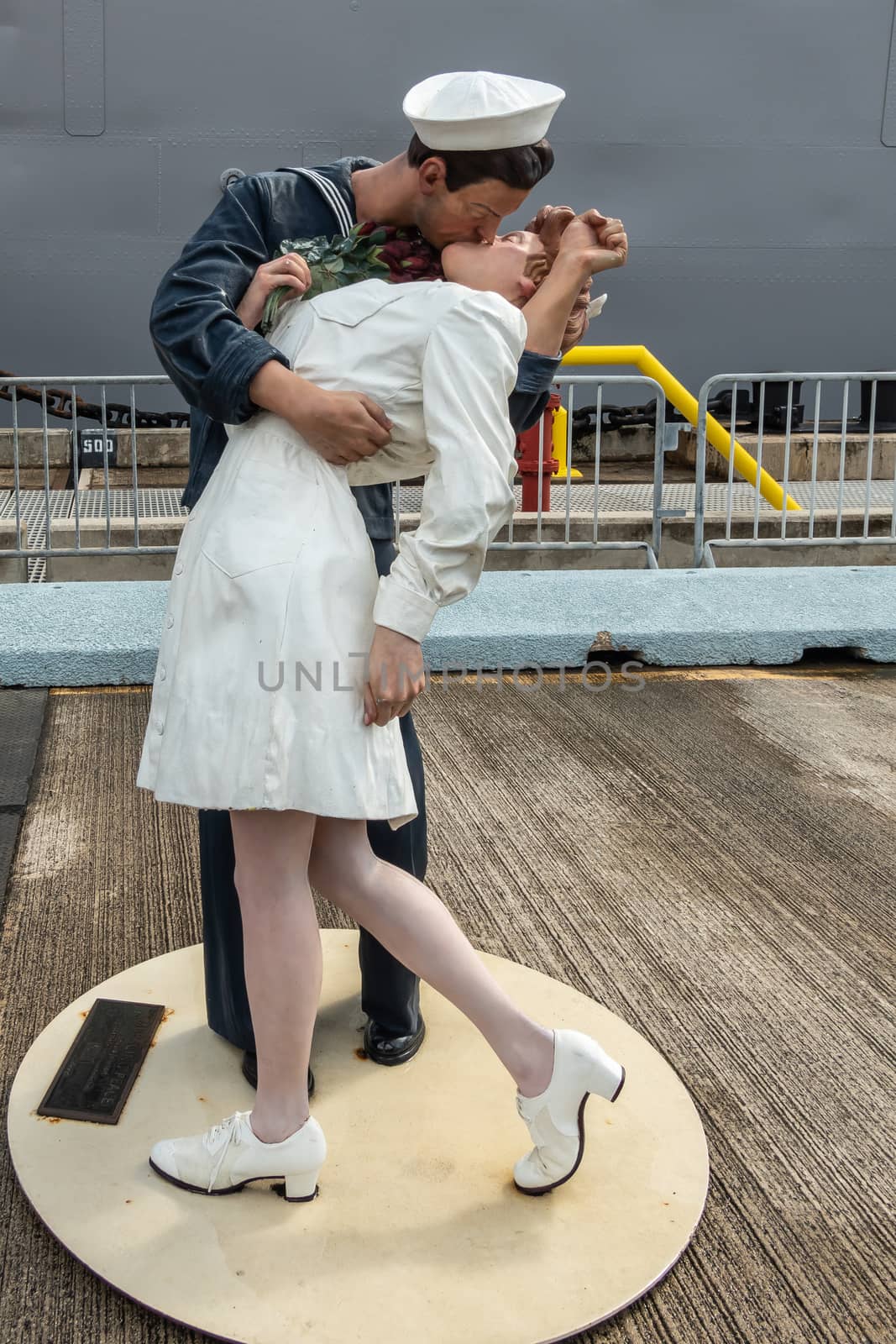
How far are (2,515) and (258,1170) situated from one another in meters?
7.16

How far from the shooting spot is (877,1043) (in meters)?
2.23

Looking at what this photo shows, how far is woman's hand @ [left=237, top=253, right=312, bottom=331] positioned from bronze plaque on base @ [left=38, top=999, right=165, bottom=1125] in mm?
1298

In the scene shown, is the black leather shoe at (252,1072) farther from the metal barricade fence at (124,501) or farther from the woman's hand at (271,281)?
the metal barricade fence at (124,501)

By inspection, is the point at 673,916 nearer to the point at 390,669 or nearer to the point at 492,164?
the point at 390,669

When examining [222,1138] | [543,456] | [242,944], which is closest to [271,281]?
[242,944]

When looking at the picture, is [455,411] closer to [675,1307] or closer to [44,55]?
[675,1307]

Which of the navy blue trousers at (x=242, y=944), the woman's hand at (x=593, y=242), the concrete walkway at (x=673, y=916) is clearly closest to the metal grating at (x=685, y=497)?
the concrete walkway at (x=673, y=916)

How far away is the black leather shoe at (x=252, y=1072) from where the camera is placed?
78.5 inches

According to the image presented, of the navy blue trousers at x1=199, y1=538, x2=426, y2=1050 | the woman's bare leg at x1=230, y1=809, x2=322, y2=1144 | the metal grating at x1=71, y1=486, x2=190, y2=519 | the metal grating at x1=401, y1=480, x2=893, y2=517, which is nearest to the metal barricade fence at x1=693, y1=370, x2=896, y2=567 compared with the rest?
the metal grating at x1=401, y1=480, x2=893, y2=517

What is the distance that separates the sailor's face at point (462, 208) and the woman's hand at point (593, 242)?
0.29 feet

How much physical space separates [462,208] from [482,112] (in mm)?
135

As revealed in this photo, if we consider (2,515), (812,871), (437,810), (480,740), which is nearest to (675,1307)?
(812,871)

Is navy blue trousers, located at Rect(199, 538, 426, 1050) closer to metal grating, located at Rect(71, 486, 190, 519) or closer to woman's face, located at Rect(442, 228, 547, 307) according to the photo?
woman's face, located at Rect(442, 228, 547, 307)

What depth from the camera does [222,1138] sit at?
1719 millimetres
